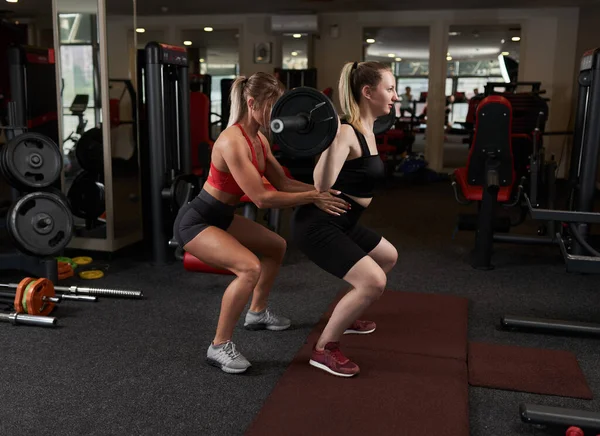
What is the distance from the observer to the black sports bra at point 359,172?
213 centimetres

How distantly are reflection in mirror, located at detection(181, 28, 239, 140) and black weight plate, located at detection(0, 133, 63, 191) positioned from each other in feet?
3.91

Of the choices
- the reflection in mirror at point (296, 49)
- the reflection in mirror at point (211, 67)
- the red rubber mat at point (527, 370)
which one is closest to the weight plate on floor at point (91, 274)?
the reflection in mirror at point (211, 67)

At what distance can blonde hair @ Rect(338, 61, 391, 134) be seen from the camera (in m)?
2.14

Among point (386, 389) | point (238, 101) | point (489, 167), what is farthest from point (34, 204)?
point (489, 167)

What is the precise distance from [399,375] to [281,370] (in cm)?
45

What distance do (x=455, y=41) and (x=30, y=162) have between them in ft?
33.9

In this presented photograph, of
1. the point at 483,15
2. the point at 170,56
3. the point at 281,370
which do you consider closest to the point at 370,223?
the point at 170,56

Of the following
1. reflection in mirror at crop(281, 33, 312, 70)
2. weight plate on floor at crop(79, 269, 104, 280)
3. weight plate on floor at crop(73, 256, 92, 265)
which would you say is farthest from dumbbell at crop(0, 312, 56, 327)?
reflection in mirror at crop(281, 33, 312, 70)

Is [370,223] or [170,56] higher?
[170,56]

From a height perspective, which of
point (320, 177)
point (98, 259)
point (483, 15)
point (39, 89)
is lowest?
point (98, 259)

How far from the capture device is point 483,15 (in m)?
8.09

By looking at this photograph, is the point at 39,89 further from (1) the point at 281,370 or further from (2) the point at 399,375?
(2) the point at 399,375

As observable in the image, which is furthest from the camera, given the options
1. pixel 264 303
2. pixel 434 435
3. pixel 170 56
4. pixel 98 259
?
pixel 98 259

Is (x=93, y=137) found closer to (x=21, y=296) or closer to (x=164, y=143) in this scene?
(x=164, y=143)
